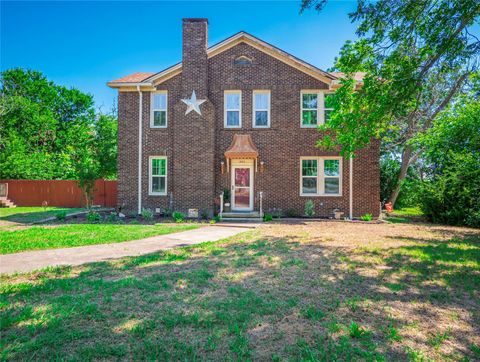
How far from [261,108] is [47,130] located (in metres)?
28.2

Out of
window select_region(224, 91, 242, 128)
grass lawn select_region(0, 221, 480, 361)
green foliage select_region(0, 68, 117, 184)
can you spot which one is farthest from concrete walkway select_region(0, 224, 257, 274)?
green foliage select_region(0, 68, 117, 184)

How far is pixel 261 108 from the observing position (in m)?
13.5

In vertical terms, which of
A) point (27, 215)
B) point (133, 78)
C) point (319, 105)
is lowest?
point (27, 215)

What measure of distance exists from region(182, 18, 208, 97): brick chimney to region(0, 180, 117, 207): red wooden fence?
1043 centimetres

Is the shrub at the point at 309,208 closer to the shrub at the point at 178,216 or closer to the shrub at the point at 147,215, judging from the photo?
the shrub at the point at 178,216

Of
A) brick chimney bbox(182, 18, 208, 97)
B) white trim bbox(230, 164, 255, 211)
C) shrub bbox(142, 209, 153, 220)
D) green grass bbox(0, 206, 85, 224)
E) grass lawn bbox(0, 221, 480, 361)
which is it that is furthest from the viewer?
white trim bbox(230, 164, 255, 211)

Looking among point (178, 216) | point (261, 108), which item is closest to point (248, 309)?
point (178, 216)

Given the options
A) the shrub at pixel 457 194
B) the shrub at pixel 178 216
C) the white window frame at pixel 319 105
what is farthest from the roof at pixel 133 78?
the shrub at pixel 457 194

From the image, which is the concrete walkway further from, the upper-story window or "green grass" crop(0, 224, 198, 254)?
the upper-story window

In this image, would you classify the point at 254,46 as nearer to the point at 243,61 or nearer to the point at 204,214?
the point at 243,61

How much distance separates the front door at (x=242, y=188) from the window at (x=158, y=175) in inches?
130

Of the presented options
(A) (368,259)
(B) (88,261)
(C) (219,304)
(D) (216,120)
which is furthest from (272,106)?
(C) (219,304)

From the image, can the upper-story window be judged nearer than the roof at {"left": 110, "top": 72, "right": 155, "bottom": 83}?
Yes

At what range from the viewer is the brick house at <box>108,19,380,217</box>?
1305cm
